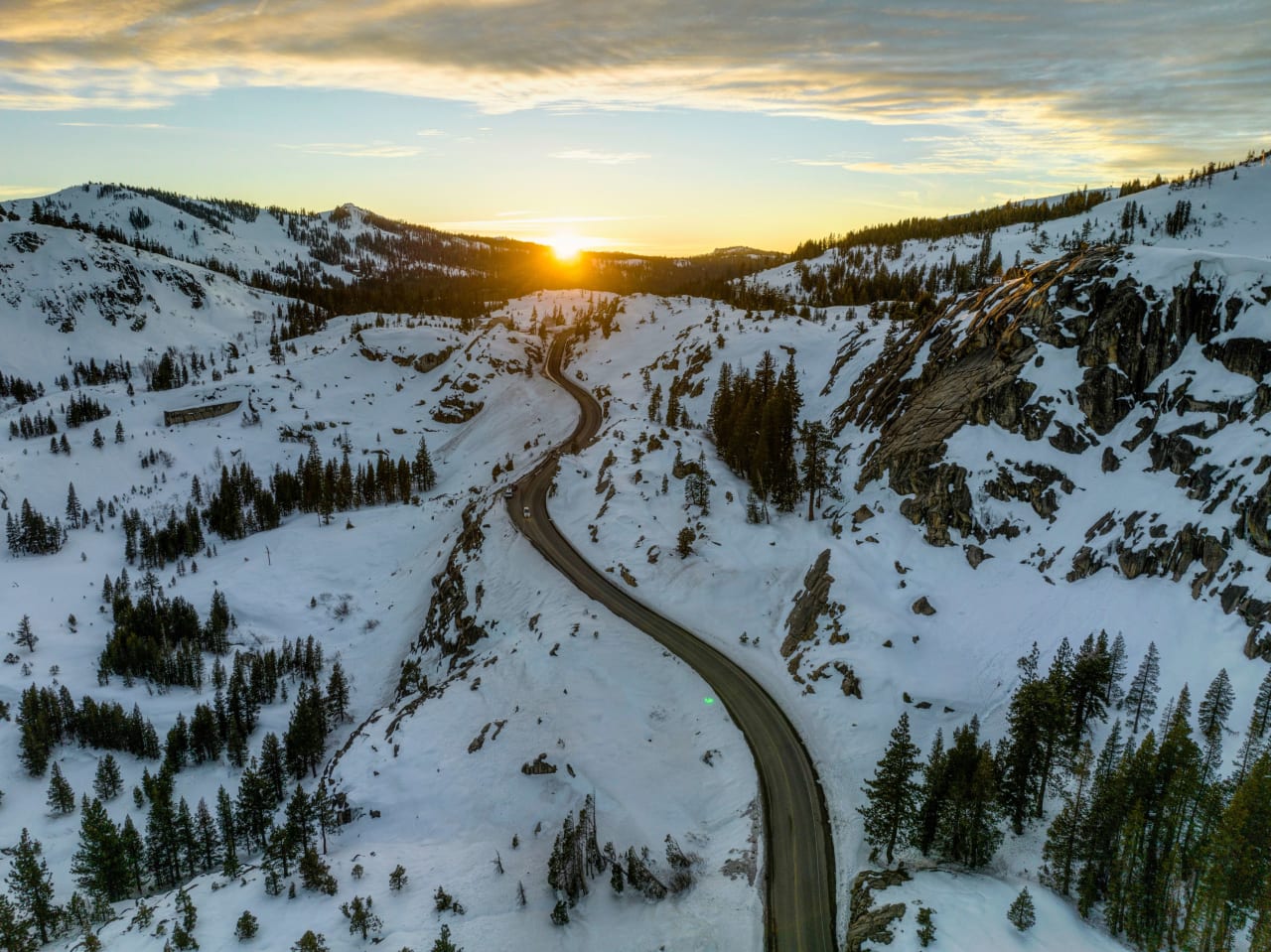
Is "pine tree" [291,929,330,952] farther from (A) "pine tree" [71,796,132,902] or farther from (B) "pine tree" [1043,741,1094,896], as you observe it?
(B) "pine tree" [1043,741,1094,896]

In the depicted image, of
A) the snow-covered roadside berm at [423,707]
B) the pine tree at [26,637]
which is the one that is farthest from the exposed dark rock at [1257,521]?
the pine tree at [26,637]

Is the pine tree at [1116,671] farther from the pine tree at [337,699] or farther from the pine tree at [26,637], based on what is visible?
the pine tree at [26,637]

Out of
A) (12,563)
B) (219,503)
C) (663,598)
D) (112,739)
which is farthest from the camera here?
(219,503)

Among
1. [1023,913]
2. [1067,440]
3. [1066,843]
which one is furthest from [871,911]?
[1067,440]

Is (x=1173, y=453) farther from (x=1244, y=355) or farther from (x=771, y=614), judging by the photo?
(x=771, y=614)

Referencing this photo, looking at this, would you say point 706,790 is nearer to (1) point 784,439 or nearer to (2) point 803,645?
(2) point 803,645

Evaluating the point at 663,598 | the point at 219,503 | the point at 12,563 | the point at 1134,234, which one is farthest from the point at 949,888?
Result: the point at 1134,234
